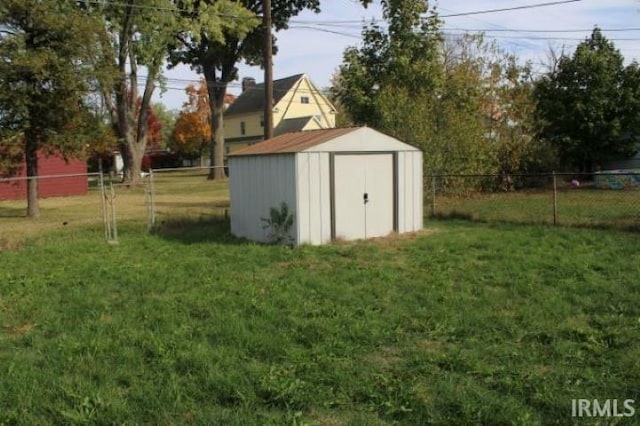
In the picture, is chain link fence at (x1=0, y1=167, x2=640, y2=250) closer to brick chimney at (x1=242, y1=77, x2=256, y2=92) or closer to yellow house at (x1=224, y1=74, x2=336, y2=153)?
yellow house at (x1=224, y1=74, x2=336, y2=153)

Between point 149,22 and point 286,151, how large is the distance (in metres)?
20.0

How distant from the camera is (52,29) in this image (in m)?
15.9

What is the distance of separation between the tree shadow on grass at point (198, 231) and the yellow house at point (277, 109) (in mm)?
33072

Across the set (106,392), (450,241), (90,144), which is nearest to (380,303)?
(106,392)

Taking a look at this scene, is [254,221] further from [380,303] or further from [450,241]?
[380,303]

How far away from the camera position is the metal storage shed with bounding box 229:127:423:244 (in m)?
10.1

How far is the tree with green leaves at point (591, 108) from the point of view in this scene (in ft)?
81.2

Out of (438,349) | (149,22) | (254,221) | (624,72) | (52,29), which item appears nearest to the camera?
(438,349)

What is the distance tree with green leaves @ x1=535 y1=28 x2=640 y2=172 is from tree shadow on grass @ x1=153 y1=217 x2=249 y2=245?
Result: 1630 centimetres

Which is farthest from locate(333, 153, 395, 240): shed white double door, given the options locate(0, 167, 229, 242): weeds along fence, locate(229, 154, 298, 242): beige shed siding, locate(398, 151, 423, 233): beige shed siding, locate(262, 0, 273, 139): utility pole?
locate(262, 0, 273, 139): utility pole

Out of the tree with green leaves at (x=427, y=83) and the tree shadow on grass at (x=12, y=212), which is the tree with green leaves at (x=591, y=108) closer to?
the tree with green leaves at (x=427, y=83)

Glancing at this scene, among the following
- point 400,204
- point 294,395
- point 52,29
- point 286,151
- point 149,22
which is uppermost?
point 149,22

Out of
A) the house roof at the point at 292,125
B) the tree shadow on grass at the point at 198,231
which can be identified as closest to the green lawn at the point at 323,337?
the tree shadow on grass at the point at 198,231

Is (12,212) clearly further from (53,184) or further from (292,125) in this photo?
(292,125)
